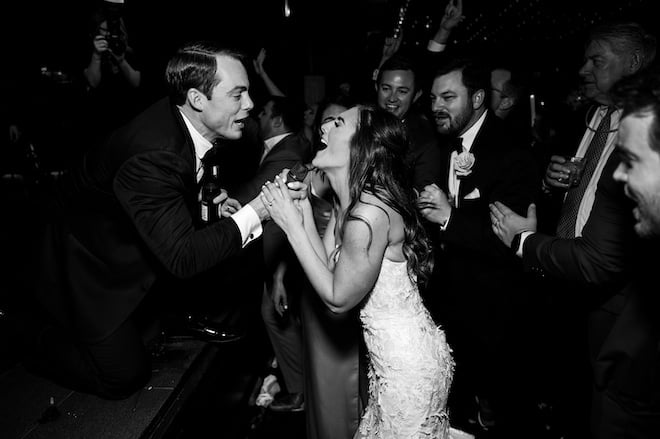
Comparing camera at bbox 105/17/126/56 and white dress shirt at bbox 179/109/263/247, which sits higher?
camera at bbox 105/17/126/56

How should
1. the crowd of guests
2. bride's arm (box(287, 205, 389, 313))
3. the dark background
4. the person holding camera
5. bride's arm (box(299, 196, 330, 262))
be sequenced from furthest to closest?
1. the dark background
2. the person holding camera
3. bride's arm (box(299, 196, 330, 262))
4. bride's arm (box(287, 205, 389, 313))
5. the crowd of guests

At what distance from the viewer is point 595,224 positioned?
1586 millimetres

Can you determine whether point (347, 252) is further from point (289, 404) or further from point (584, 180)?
point (289, 404)

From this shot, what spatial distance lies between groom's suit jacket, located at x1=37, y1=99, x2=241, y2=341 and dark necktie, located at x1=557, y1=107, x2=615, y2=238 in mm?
1620

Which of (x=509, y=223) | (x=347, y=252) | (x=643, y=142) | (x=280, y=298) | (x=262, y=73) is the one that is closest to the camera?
(x=643, y=142)

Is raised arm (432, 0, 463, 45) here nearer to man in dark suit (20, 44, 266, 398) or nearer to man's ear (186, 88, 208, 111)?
man in dark suit (20, 44, 266, 398)

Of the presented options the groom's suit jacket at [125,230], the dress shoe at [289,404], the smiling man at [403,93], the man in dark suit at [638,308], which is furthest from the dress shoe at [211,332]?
the man in dark suit at [638,308]

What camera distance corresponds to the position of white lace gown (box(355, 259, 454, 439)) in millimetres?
1770

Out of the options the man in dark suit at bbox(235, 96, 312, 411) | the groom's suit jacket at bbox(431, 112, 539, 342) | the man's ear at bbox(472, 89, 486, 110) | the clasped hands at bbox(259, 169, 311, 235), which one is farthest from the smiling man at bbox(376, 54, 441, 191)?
the clasped hands at bbox(259, 169, 311, 235)

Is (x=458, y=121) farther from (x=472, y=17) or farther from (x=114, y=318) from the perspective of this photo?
(x=472, y=17)

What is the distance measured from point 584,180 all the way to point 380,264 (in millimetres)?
1123

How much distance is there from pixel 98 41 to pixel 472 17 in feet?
30.2

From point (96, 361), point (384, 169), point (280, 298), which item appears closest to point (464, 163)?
point (384, 169)

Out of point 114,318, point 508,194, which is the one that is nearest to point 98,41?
point 114,318
